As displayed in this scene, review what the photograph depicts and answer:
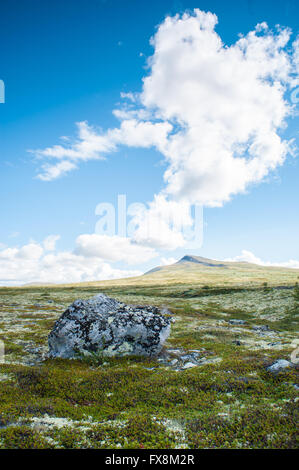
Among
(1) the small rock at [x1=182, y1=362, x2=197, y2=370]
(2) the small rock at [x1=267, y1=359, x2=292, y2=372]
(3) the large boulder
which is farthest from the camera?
(3) the large boulder

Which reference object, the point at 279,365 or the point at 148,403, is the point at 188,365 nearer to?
the point at 279,365

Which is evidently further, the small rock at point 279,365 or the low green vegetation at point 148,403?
the small rock at point 279,365

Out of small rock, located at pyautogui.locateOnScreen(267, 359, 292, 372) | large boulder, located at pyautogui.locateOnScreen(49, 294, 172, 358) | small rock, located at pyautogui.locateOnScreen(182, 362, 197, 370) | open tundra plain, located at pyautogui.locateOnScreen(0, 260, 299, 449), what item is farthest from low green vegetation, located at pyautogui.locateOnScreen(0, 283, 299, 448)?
large boulder, located at pyautogui.locateOnScreen(49, 294, 172, 358)

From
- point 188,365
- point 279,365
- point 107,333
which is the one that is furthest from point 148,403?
point 107,333

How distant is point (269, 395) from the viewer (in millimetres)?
10148

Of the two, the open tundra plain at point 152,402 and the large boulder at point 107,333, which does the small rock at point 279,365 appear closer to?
the open tundra plain at point 152,402

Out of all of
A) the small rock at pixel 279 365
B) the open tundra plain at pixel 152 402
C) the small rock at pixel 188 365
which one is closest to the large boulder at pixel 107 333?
the open tundra plain at pixel 152 402

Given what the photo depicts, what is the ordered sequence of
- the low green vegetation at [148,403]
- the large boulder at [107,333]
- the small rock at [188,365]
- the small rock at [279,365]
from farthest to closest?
the large boulder at [107,333], the small rock at [188,365], the small rock at [279,365], the low green vegetation at [148,403]

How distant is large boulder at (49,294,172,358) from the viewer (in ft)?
56.6

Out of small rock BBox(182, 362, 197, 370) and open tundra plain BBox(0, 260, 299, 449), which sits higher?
open tundra plain BBox(0, 260, 299, 449)

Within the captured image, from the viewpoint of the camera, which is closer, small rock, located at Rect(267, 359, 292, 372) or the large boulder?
small rock, located at Rect(267, 359, 292, 372)

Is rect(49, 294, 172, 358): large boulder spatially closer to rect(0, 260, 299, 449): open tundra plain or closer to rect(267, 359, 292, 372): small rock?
rect(0, 260, 299, 449): open tundra plain

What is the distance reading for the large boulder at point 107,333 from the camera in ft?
56.6
